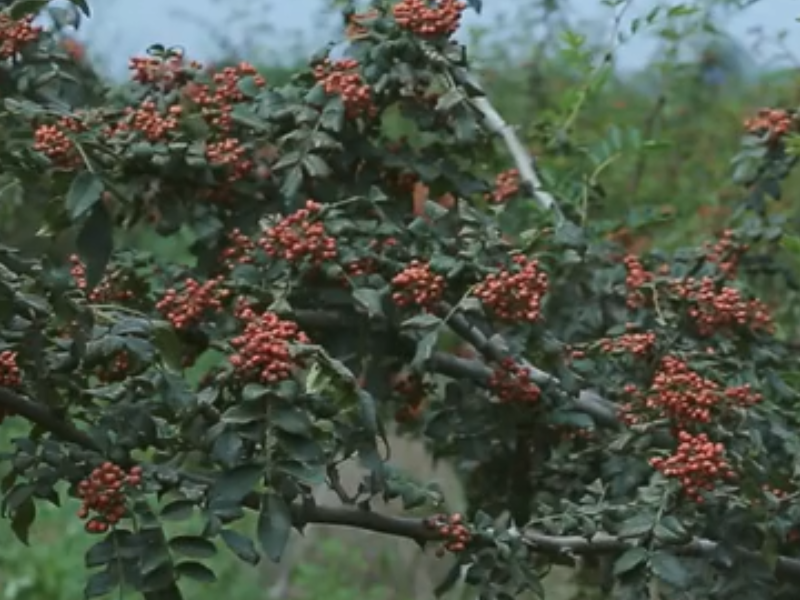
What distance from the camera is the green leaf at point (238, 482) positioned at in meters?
1.88

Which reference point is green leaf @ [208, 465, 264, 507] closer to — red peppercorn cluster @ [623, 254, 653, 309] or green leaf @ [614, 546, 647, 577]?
green leaf @ [614, 546, 647, 577]

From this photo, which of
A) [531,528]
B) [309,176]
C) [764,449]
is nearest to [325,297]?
[309,176]

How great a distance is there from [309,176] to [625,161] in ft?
8.27

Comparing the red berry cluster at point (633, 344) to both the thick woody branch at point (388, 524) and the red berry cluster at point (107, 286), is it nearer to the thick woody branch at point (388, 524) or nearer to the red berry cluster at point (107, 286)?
the thick woody branch at point (388, 524)

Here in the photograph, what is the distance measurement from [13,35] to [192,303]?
1.34ft

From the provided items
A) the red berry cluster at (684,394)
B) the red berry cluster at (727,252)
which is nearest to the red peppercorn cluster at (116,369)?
the red berry cluster at (684,394)

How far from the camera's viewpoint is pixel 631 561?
6.76 ft

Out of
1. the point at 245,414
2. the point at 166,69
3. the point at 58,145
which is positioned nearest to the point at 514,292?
the point at 245,414

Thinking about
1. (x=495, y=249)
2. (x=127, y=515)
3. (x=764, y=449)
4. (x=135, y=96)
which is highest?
(x=135, y=96)

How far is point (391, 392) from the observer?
8.20ft

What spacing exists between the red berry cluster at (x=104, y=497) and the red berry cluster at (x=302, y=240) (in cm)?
36

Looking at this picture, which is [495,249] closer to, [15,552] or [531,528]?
[531,528]

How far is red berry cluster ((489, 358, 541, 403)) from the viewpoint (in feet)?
7.76

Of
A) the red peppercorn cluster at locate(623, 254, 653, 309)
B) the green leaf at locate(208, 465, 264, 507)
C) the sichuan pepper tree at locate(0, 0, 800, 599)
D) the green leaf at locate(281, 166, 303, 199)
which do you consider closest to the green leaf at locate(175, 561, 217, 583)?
the sichuan pepper tree at locate(0, 0, 800, 599)
